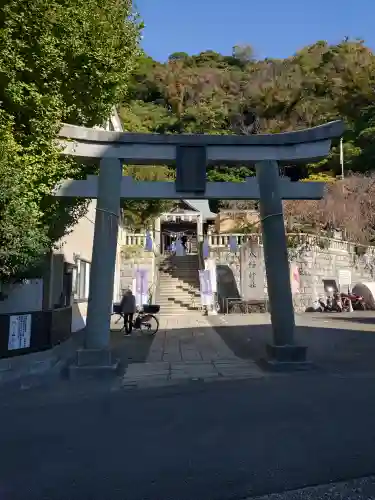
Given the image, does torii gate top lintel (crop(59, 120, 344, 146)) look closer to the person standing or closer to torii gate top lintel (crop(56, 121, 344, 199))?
torii gate top lintel (crop(56, 121, 344, 199))

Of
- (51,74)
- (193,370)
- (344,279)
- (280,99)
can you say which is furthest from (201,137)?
(280,99)

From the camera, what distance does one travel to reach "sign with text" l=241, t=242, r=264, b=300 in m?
24.9

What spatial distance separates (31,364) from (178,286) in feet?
53.3

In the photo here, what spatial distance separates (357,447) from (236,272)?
68.3 feet

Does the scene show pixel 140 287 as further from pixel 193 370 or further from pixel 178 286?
pixel 193 370

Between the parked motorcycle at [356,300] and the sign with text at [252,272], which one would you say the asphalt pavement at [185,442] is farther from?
the parked motorcycle at [356,300]

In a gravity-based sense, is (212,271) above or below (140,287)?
above

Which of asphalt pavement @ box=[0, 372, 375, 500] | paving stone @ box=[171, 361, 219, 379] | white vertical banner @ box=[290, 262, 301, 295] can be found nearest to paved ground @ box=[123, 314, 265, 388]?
paving stone @ box=[171, 361, 219, 379]

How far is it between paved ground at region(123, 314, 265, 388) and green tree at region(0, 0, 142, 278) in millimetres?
3200

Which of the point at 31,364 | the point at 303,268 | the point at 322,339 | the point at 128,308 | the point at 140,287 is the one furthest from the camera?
the point at 303,268

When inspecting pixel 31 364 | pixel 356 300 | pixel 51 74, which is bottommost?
pixel 31 364

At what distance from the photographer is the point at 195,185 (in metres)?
Answer: 10.3

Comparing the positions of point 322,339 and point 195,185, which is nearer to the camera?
point 195,185

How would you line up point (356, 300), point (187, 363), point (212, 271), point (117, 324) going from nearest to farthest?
point (187, 363) < point (117, 324) < point (212, 271) < point (356, 300)
